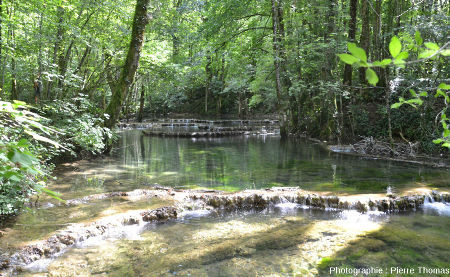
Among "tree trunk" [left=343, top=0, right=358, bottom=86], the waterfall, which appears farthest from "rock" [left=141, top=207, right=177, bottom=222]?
"tree trunk" [left=343, top=0, right=358, bottom=86]

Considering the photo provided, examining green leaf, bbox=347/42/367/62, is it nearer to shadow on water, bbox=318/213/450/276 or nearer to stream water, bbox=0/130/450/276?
stream water, bbox=0/130/450/276

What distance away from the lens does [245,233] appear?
512cm

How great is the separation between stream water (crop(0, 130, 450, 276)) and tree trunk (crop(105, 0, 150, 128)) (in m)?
2.34

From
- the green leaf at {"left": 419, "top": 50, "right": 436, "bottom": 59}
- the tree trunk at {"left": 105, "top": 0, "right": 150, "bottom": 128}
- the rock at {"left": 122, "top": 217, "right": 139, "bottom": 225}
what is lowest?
the rock at {"left": 122, "top": 217, "right": 139, "bottom": 225}

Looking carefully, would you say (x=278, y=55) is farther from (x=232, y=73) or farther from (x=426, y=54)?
(x=426, y=54)

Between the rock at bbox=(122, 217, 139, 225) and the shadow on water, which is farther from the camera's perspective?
the rock at bbox=(122, 217, 139, 225)

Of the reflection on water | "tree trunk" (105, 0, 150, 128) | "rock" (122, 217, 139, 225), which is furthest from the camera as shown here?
"tree trunk" (105, 0, 150, 128)

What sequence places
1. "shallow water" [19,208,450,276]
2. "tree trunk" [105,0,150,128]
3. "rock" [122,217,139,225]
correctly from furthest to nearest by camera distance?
1. "tree trunk" [105,0,150,128]
2. "rock" [122,217,139,225]
3. "shallow water" [19,208,450,276]

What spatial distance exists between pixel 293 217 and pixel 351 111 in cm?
946

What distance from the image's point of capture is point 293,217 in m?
5.90

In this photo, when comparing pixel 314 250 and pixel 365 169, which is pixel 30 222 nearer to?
pixel 314 250

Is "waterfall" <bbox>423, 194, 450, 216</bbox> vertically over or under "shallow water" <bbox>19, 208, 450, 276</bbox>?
Answer: over

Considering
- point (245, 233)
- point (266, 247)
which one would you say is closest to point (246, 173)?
point (245, 233)

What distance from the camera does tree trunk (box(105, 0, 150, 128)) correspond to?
952 cm
